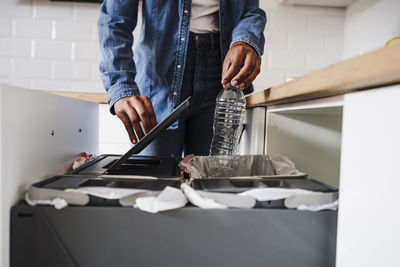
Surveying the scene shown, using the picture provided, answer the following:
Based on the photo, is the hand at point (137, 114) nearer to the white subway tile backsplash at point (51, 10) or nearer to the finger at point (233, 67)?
the finger at point (233, 67)

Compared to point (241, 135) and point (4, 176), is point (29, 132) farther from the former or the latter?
point (241, 135)

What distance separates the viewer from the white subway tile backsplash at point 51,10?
6.27 ft

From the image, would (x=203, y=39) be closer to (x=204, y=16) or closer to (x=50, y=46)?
(x=204, y=16)

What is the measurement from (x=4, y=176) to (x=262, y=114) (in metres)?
0.63

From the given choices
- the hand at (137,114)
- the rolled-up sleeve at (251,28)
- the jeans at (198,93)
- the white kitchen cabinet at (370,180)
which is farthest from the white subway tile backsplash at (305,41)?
the white kitchen cabinet at (370,180)

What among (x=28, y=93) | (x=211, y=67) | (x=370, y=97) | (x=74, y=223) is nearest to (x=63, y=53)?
(x=211, y=67)

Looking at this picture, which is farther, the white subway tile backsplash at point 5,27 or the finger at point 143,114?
the white subway tile backsplash at point 5,27

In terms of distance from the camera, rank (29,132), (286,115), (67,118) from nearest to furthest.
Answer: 1. (29,132)
2. (67,118)
3. (286,115)

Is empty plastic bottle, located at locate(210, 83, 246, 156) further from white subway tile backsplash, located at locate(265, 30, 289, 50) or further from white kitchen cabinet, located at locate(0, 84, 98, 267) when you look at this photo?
white subway tile backsplash, located at locate(265, 30, 289, 50)

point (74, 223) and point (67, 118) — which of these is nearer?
point (74, 223)

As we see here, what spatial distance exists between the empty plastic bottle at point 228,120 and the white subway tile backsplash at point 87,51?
1164 millimetres

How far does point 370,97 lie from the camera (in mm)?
375

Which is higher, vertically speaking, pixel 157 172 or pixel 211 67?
pixel 211 67

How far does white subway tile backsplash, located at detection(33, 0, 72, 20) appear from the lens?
1910 millimetres
